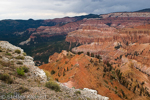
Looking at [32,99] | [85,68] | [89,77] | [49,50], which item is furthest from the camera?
[49,50]

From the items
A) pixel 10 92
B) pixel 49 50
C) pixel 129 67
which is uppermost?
pixel 10 92

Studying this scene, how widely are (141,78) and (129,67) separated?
5058 mm

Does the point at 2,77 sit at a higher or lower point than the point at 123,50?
higher

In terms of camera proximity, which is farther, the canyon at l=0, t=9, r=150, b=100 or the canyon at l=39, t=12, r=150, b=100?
the canyon at l=39, t=12, r=150, b=100

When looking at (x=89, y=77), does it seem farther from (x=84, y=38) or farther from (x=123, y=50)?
(x=84, y=38)

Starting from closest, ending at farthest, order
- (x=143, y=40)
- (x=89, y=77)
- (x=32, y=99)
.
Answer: (x=32, y=99) < (x=89, y=77) < (x=143, y=40)

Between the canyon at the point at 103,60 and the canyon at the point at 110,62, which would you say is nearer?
the canyon at the point at 103,60

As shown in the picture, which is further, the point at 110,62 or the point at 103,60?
the point at 103,60

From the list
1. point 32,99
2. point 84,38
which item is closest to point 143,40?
point 84,38

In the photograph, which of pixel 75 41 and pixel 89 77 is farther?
pixel 75 41

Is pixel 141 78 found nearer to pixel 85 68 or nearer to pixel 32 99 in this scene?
pixel 85 68

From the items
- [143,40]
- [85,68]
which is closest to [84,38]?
[143,40]

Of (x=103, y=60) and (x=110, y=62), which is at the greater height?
(x=110, y=62)

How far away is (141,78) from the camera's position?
3534 cm
